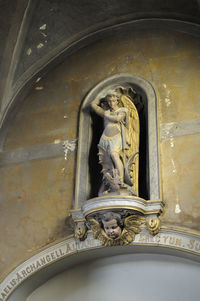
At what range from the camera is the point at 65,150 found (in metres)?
7.18

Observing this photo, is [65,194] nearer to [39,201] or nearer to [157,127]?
[39,201]

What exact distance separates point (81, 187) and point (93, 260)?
104 centimetres

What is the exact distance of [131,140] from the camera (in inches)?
263

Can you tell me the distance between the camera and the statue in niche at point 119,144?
637 centimetres

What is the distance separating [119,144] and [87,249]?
1.46 meters

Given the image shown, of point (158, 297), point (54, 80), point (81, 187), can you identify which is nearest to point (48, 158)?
point (81, 187)

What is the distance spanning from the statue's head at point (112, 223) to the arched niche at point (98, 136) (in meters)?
0.51

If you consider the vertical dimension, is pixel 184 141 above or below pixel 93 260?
above

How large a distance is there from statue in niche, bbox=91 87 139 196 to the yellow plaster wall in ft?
1.26

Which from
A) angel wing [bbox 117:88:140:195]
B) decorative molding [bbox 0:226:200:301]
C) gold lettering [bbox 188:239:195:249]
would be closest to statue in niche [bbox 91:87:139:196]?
angel wing [bbox 117:88:140:195]

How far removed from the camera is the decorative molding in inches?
232

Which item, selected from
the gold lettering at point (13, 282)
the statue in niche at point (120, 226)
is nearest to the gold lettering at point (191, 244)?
the statue in niche at point (120, 226)

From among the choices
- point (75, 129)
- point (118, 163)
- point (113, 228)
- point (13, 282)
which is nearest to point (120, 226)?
point (113, 228)

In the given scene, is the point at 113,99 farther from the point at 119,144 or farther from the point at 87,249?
the point at 87,249
